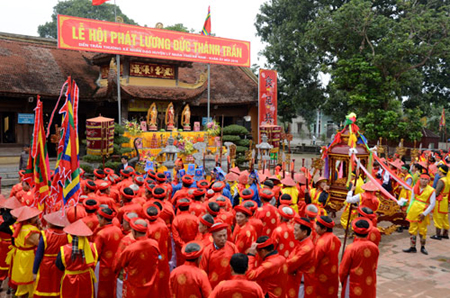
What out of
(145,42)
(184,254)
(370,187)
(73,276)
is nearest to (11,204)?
(73,276)

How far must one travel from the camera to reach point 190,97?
68.4 ft

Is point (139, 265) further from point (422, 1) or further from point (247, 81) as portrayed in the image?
point (422, 1)

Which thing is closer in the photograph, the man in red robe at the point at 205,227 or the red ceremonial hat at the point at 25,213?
the man in red robe at the point at 205,227

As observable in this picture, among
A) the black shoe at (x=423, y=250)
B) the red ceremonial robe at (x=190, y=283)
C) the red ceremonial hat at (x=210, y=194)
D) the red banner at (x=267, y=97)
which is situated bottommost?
the black shoe at (x=423, y=250)

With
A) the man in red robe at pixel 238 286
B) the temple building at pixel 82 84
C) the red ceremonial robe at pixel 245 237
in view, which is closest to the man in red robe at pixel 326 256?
the red ceremonial robe at pixel 245 237

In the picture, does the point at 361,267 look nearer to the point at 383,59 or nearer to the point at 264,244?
the point at 264,244

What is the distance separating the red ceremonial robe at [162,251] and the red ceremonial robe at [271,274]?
141cm

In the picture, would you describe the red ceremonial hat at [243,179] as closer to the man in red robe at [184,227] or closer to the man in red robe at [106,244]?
the man in red robe at [184,227]

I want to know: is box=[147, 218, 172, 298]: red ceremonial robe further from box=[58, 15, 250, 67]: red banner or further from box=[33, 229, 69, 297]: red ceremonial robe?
box=[58, 15, 250, 67]: red banner

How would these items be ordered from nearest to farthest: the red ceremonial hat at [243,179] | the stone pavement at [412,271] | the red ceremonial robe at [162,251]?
the red ceremonial robe at [162,251]
the stone pavement at [412,271]
the red ceremonial hat at [243,179]

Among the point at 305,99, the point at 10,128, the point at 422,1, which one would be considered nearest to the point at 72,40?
the point at 10,128

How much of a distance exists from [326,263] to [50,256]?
11.4ft

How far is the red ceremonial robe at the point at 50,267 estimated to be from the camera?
15.4 feet

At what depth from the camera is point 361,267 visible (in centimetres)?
477
